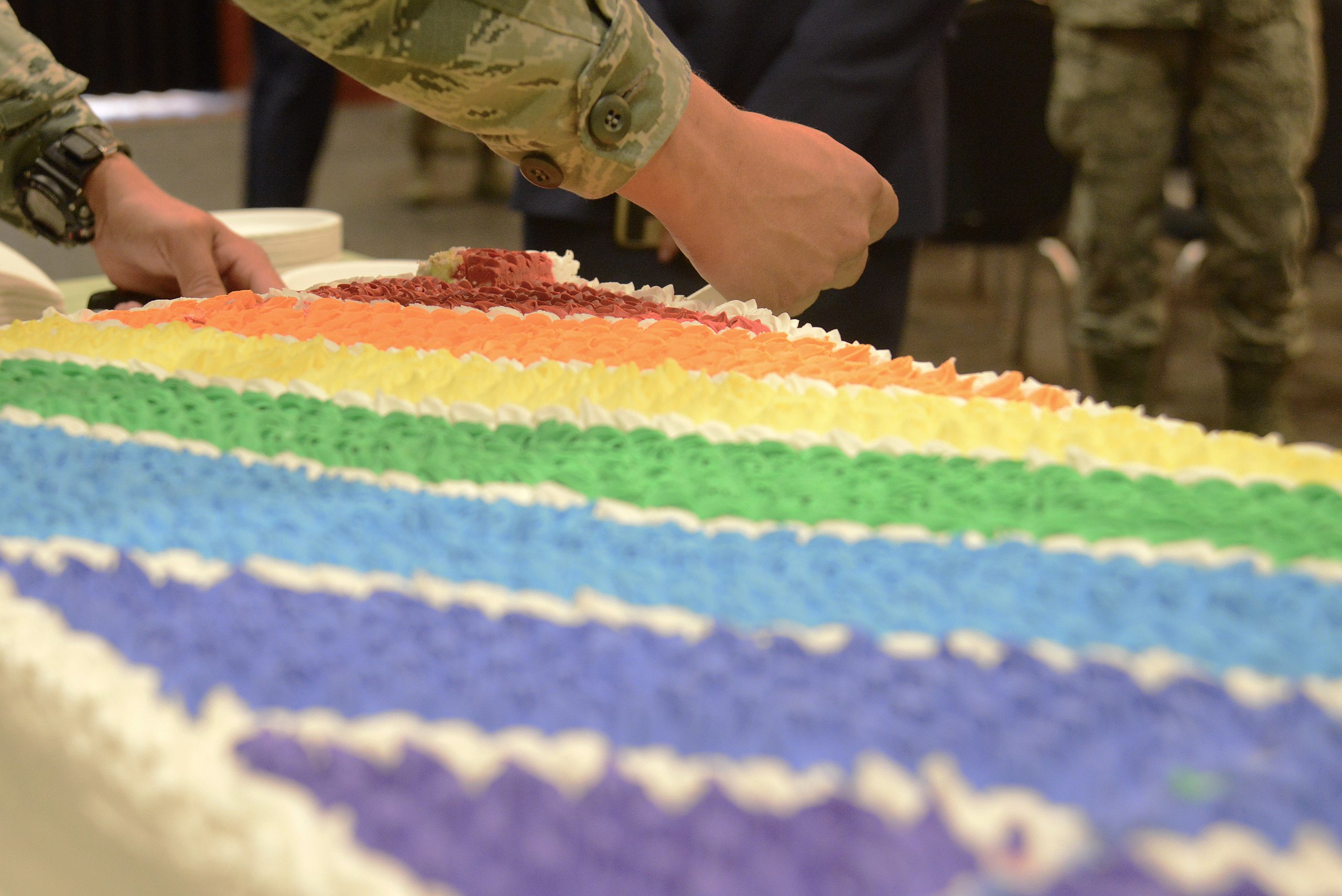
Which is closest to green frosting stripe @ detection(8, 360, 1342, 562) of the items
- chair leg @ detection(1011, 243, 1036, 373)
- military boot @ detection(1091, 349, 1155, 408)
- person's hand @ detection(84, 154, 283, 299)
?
person's hand @ detection(84, 154, 283, 299)

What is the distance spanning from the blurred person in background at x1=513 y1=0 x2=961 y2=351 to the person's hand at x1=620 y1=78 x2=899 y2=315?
0.35m

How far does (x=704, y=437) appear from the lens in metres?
0.57

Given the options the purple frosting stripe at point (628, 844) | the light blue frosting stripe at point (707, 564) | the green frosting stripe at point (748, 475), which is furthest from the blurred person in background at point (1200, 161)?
the purple frosting stripe at point (628, 844)

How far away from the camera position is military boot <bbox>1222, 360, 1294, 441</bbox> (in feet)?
6.88

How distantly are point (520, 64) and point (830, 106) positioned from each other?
71 centimetres

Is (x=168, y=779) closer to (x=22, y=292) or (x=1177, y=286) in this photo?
(x=22, y=292)

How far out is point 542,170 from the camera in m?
0.74

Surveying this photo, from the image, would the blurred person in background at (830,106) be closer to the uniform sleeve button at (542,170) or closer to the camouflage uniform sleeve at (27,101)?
the uniform sleeve button at (542,170)

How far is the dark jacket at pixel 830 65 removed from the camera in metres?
1.25

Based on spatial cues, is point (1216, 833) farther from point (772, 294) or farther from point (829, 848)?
point (772, 294)

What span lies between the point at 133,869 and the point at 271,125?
1.90 meters

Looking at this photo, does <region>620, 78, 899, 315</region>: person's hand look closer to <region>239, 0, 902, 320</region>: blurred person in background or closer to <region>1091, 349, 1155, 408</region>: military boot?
<region>239, 0, 902, 320</region>: blurred person in background

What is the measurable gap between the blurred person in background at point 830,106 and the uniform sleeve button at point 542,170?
43 cm

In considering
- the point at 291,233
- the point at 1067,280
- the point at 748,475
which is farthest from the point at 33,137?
the point at 1067,280
